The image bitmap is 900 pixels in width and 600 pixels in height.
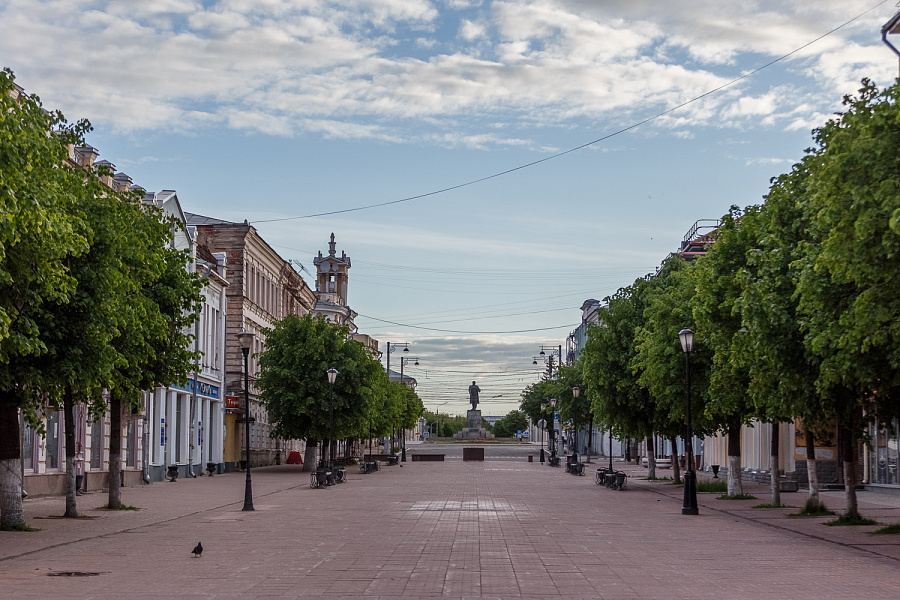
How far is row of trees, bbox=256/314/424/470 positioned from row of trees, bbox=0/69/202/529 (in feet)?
94.5

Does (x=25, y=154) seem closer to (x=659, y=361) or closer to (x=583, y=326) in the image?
(x=659, y=361)

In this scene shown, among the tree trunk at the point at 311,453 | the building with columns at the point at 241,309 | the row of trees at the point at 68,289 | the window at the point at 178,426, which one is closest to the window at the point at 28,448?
the row of trees at the point at 68,289

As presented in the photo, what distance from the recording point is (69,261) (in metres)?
18.8

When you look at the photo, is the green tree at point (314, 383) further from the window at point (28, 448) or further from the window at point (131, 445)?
the window at point (28, 448)

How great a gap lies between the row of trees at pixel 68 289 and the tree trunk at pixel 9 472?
2 centimetres

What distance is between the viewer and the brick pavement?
42.1ft

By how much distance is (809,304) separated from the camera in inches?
677

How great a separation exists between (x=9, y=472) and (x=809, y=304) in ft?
45.9

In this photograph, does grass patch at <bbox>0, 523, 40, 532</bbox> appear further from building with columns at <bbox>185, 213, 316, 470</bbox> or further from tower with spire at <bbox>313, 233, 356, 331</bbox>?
tower with spire at <bbox>313, 233, 356, 331</bbox>

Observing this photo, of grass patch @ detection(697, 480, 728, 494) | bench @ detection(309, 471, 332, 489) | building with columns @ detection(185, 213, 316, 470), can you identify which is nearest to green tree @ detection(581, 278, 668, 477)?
grass patch @ detection(697, 480, 728, 494)

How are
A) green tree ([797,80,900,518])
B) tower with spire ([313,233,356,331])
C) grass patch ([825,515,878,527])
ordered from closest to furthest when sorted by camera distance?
green tree ([797,80,900,518]) < grass patch ([825,515,878,527]) < tower with spire ([313,233,356,331])

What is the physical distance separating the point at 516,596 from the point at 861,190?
6.93 meters

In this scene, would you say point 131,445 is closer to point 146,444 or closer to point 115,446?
point 146,444

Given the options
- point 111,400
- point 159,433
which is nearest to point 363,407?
point 159,433
